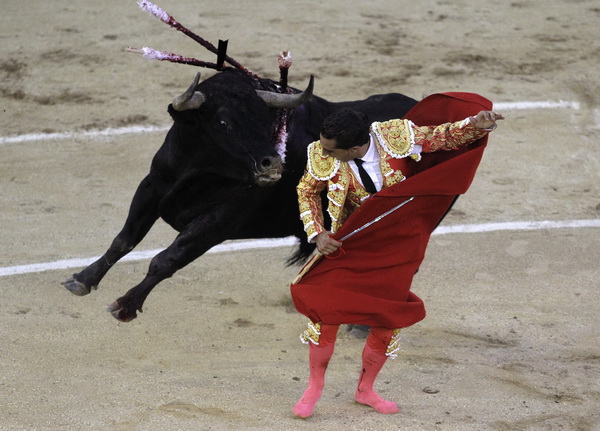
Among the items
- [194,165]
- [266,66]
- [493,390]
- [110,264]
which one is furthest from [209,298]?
[266,66]

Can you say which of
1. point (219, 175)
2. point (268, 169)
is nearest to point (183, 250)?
point (219, 175)

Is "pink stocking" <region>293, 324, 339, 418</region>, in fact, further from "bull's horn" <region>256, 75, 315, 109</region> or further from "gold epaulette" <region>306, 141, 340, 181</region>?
"bull's horn" <region>256, 75, 315, 109</region>

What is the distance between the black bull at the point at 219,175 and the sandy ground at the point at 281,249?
1.78ft

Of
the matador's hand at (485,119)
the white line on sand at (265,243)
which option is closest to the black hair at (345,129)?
the matador's hand at (485,119)

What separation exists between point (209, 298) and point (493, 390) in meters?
1.87

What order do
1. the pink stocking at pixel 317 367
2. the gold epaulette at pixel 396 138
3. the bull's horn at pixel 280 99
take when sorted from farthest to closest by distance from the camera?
the bull's horn at pixel 280 99 < the pink stocking at pixel 317 367 < the gold epaulette at pixel 396 138

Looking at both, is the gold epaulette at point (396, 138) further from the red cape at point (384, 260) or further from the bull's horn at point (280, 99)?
the bull's horn at point (280, 99)

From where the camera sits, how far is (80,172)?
26.5 ft

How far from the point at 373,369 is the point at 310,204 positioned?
863mm

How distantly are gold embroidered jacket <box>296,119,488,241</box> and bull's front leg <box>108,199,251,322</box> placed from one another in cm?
79

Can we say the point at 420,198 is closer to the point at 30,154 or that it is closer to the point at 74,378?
the point at 74,378

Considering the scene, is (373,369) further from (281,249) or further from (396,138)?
(281,249)

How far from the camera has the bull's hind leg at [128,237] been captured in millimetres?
5594

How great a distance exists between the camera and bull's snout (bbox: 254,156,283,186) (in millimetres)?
4980
